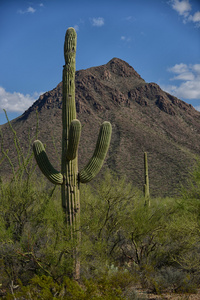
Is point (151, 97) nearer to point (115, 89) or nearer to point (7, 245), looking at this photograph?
point (115, 89)

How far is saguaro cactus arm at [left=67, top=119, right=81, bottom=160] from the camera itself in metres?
6.73

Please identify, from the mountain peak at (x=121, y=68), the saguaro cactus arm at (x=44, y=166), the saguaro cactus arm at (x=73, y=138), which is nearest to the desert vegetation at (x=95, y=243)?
the saguaro cactus arm at (x=44, y=166)


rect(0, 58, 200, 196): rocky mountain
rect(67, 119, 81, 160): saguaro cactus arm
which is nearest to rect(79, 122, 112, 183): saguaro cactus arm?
rect(67, 119, 81, 160): saguaro cactus arm

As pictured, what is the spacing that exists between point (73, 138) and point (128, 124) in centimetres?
3950

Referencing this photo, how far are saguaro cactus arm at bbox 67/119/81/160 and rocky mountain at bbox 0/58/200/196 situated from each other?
63.1 feet

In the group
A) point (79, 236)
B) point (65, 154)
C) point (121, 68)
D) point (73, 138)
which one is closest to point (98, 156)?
point (65, 154)

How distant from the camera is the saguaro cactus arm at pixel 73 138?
6.73m

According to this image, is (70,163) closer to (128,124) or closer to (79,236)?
(79,236)

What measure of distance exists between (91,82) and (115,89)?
5555 millimetres

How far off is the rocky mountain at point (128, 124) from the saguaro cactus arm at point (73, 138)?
19.2 metres

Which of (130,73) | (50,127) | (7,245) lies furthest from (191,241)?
(130,73)

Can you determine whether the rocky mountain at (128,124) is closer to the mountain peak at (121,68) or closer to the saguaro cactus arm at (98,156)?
the mountain peak at (121,68)

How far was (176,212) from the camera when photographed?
12.5 m

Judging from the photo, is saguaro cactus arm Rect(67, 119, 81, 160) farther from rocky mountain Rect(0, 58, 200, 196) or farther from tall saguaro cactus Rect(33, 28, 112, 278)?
rocky mountain Rect(0, 58, 200, 196)
